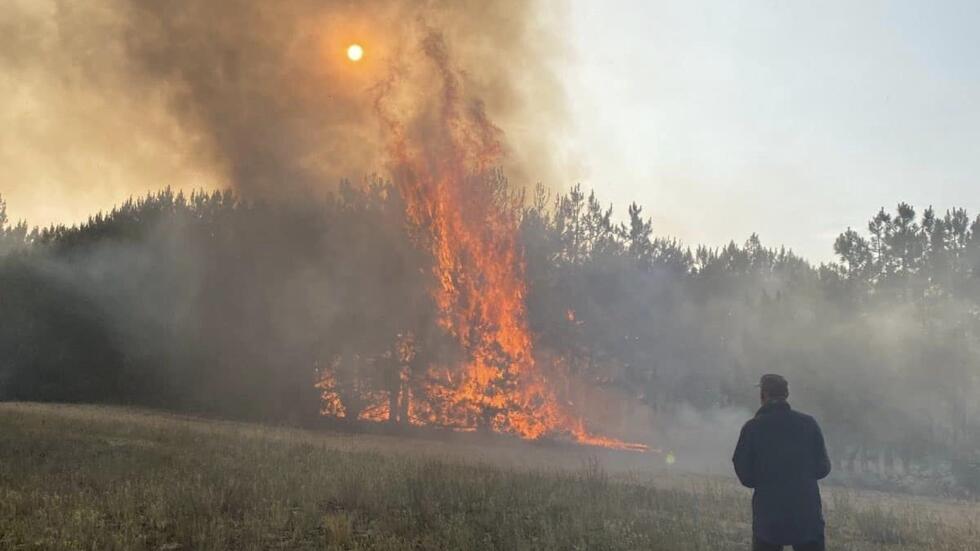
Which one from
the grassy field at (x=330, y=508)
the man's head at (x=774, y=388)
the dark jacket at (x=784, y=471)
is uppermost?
the man's head at (x=774, y=388)

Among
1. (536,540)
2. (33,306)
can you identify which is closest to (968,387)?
Result: (536,540)

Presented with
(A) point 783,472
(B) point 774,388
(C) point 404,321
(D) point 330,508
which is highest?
(C) point 404,321

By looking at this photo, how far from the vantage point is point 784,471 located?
5.56 metres

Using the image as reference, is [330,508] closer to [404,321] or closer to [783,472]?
[783,472]

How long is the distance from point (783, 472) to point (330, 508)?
290 inches

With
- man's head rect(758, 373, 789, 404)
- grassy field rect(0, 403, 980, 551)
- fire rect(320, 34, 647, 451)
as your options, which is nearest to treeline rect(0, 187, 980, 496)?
fire rect(320, 34, 647, 451)

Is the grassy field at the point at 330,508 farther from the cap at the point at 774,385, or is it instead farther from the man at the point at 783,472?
the cap at the point at 774,385

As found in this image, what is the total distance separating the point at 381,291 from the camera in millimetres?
38125

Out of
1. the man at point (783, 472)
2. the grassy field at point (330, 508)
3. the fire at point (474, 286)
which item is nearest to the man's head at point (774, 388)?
the man at point (783, 472)

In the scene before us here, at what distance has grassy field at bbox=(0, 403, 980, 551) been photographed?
322 inches

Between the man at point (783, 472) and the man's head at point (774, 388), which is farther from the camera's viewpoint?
the man's head at point (774, 388)

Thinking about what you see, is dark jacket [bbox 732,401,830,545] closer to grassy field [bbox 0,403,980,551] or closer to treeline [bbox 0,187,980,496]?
grassy field [bbox 0,403,980,551]

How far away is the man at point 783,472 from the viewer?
17.8 ft

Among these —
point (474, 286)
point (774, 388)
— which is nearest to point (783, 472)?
point (774, 388)
